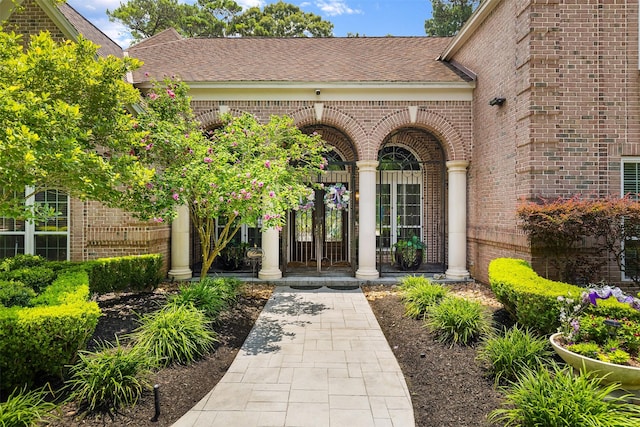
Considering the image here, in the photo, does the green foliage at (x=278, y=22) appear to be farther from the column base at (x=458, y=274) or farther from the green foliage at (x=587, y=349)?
the green foliage at (x=587, y=349)

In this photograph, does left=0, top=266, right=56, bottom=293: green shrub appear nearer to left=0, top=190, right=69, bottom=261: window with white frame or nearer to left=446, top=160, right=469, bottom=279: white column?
left=0, top=190, right=69, bottom=261: window with white frame

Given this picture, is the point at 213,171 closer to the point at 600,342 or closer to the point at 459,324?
the point at 459,324

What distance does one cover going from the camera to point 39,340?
129 inches

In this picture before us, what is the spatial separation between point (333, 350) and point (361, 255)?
14.1ft

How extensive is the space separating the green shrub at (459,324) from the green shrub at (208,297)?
3.26 meters

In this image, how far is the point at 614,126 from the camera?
6.30m

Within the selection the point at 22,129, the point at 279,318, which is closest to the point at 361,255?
the point at 279,318

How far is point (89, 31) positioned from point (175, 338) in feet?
29.6

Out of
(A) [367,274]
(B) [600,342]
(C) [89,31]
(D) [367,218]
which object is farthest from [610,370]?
(C) [89,31]

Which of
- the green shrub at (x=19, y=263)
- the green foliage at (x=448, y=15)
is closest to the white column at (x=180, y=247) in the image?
the green shrub at (x=19, y=263)

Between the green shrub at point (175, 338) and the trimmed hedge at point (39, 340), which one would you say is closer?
the trimmed hedge at point (39, 340)

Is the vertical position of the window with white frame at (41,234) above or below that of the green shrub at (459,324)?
above

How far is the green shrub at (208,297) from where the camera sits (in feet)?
17.5

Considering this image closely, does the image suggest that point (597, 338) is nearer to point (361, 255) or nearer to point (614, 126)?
point (614, 126)
